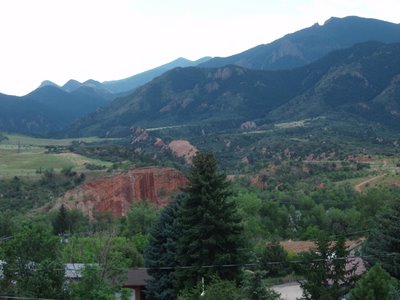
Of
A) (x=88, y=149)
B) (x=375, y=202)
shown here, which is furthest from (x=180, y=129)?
(x=375, y=202)

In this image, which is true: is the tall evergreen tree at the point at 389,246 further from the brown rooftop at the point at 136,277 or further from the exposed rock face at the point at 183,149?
the exposed rock face at the point at 183,149

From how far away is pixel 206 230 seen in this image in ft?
84.4

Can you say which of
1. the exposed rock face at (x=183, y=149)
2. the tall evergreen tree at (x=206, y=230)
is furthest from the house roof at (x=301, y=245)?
the exposed rock face at (x=183, y=149)

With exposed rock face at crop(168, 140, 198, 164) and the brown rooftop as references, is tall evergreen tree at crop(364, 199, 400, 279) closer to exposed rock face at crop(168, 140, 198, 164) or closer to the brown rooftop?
the brown rooftop

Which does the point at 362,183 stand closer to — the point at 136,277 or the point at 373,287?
the point at 136,277

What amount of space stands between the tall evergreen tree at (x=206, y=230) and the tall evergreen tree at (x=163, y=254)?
2995mm

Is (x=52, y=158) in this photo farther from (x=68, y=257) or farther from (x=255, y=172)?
(x=68, y=257)

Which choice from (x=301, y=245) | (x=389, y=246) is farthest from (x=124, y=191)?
(x=389, y=246)

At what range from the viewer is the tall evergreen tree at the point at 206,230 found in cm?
Result: 2555

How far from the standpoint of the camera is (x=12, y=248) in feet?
86.7

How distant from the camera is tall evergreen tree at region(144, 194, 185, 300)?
→ 29844mm

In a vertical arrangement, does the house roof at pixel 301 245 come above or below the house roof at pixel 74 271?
below

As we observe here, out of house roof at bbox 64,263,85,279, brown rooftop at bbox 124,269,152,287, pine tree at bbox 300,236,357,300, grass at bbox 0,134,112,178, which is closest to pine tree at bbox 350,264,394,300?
pine tree at bbox 300,236,357,300

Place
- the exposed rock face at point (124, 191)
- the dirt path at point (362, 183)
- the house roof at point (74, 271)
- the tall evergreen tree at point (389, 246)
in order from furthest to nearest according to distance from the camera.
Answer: the dirt path at point (362, 183), the exposed rock face at point (124, 191), the tall evergreen tree at point (389, 246), the house roof at point (74, 271)
